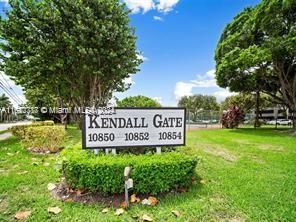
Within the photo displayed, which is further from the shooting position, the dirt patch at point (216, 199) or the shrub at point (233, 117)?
the shrub at point (233, 117)

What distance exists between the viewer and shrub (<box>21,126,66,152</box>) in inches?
282

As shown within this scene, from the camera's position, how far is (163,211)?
10.8ft

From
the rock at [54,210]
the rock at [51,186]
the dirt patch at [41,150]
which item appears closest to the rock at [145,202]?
the rock at [54,210]

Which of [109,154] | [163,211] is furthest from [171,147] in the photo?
[163,211]

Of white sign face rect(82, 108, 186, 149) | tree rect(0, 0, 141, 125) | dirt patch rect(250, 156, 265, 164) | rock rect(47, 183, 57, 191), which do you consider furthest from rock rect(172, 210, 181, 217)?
tree rect(0, 0, 141, 125)

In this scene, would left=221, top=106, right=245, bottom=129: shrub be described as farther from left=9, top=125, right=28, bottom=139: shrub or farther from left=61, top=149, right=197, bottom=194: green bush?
left=61, top=149, right=197, bottom=194: green bush

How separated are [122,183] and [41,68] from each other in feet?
30.5

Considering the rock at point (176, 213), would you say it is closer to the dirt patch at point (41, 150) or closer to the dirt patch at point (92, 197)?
the dirt patch at point (92, 197)

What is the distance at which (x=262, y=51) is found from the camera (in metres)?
14.1

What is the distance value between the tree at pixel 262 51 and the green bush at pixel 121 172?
12.3 m

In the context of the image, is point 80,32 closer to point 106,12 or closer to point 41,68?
point 106,12

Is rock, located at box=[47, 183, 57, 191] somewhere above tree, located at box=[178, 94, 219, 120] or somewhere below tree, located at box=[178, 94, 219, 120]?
below

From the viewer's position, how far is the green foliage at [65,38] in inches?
408

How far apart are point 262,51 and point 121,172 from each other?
527 inches
